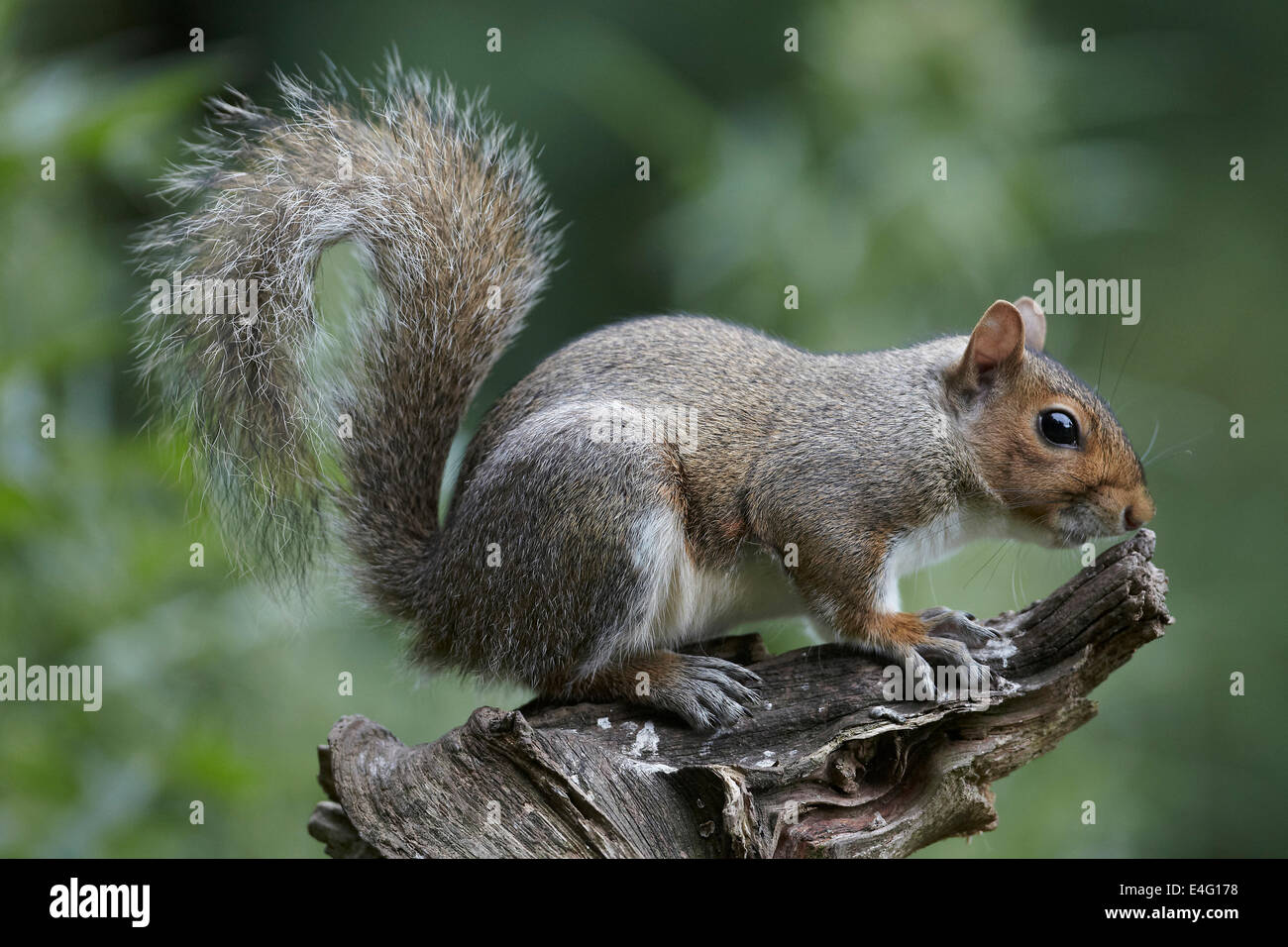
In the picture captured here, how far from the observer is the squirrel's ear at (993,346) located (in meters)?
2.51

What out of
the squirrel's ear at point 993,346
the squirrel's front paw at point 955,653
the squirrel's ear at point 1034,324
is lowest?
the squirrel's front paw at point 955,653

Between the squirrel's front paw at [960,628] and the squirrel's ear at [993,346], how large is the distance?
49cm

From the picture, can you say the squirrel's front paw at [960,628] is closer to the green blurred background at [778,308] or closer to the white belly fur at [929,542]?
the white belly fur at [929,542]

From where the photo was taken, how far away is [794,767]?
2.32 metres

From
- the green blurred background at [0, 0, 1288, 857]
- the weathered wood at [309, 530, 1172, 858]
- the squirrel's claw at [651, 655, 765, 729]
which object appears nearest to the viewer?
the weathered wood at [309, 530, 1172, 858]

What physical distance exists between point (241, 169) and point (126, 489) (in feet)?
3.06

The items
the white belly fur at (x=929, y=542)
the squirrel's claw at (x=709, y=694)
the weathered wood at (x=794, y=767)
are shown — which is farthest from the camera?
the white belly fur at (x=929, y=542)

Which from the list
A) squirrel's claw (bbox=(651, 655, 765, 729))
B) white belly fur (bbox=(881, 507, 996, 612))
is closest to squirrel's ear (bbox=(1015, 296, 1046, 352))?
white belly fur (bbox=(881, 507, 996, 612))

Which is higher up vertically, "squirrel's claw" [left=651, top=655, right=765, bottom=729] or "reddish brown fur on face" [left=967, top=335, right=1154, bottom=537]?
"reddish brown fur on face" [left=967, top=335, right=1154, bottom=537]

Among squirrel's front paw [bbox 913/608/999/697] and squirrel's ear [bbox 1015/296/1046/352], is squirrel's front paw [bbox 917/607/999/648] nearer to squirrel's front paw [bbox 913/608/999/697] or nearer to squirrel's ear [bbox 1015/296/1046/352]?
squirrel's front paw [bbox 913/608/999/697]

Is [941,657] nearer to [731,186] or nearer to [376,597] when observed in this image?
[376,597]

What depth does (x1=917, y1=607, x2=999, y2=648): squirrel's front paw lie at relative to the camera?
2.45 m

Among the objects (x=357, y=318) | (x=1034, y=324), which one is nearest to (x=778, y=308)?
(x=1034, y=324)

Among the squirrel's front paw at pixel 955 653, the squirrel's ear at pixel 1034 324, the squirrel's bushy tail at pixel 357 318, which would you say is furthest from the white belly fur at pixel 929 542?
the squirrel's bushy tail at pixel 357 318
